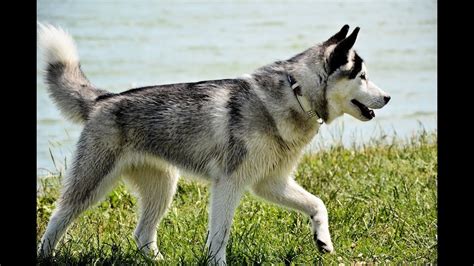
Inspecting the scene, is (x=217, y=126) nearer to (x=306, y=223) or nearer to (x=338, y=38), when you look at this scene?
(x=338, y=38)

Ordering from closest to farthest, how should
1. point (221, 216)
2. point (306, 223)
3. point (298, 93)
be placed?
point (221, 216)
point (298, 93)
point (306, 223)

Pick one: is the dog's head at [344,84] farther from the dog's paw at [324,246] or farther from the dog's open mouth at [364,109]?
the dog's paw at [324,246]

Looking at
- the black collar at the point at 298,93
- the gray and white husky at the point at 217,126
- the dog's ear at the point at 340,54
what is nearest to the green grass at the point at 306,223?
the gray and white husky at the point at 217,126

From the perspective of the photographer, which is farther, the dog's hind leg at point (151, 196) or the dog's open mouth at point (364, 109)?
the dog's hind leg at point (151, 196)

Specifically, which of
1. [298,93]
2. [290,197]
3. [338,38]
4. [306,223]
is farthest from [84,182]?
[338,38]

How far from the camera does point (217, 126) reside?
5.25m

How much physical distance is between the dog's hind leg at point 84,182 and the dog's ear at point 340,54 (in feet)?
4.63

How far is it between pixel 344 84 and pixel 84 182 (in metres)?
1.67

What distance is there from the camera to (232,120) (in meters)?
5.20

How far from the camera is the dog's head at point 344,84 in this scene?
5.15 metres

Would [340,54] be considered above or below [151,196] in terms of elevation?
above

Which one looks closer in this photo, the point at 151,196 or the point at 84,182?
the point at 84,182
